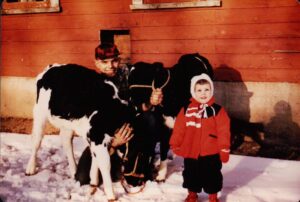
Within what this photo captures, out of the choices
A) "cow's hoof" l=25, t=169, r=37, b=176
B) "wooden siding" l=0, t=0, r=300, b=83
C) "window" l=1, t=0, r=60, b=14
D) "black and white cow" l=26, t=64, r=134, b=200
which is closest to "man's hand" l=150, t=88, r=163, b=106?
"black and white cow" l=26, t=64, r=134, b=200

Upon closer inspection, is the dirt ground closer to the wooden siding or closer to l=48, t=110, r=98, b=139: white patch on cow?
the wooden siding

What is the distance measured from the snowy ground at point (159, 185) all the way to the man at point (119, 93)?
0.60 feet

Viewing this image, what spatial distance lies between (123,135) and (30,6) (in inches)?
199

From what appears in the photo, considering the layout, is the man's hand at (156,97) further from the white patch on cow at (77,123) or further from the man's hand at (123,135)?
the white patch on cow at (77,123)

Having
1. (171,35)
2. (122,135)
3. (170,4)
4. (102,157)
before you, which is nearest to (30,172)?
(102,157)

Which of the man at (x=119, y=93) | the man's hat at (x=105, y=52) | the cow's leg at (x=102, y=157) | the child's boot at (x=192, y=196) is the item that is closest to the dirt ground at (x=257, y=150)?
the child's boot at (x=192, y=196)

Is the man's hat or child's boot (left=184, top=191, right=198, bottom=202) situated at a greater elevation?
the man's hat

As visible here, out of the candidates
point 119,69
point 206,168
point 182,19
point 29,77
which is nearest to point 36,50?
point 29,77

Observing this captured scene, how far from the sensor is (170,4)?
6.36 metres

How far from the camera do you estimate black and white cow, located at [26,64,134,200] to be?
A: 368 cm

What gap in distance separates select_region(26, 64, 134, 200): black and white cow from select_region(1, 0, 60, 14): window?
10.6ft

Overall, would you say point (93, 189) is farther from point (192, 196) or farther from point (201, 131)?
point (201, 131)

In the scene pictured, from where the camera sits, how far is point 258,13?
600 centimetres

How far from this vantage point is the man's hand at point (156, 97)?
12.9 ft
